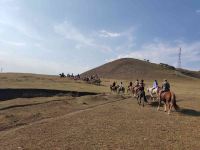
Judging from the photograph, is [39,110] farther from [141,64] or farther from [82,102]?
[141,64]

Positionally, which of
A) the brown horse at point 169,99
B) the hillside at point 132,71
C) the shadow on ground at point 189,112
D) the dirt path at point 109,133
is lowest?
the dirt path at point 109,133

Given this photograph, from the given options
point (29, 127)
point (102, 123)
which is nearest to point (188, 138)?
point (102, 123)

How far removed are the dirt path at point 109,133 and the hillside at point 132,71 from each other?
97777 mm

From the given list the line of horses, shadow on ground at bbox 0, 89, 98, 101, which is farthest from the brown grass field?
shadow on ground at bbox 0, 89, 98, 101

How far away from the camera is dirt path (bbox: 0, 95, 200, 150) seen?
61.7 feet

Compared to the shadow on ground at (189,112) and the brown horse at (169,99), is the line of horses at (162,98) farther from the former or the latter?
the shadow on ground at (189,112)

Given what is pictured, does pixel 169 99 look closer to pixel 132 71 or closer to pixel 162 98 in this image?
pixel 162 98

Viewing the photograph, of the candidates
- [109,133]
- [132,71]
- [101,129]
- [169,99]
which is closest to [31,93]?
[169,99]

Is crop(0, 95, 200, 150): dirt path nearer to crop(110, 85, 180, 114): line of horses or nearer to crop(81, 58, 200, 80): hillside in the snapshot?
A: crop(110, 85, 180, 114): line of horses

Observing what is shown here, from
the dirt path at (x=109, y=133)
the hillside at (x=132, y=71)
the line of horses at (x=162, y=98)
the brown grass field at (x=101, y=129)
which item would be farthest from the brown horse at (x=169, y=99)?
the hillside at (x=132, y=71)

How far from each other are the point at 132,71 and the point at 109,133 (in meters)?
116

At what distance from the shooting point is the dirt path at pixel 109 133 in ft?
61.7

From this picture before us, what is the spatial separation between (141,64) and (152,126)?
126006mm

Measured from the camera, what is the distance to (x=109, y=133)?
70.3 feet
